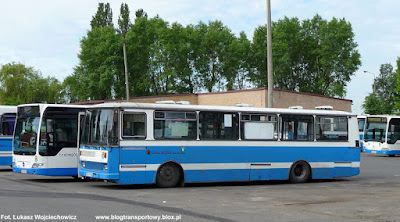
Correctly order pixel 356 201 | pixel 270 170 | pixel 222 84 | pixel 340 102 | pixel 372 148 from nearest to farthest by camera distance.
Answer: pixel 356 201 < pixel 270 170 < pixel 372 148 < pixel 340 102 < pixel 222 84

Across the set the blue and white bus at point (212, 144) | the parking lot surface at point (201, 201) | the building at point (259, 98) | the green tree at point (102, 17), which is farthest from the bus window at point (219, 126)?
the green tree at point (102, 17)

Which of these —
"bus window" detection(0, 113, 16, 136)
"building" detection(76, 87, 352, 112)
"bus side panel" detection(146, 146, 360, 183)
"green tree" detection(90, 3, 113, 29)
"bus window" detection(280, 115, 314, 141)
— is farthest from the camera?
"green tree" detection(90, 3, 113, 29)

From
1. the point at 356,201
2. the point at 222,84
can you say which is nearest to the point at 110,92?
the point at 222,84

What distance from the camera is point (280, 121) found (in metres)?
21.0

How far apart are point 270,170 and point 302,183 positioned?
147cm

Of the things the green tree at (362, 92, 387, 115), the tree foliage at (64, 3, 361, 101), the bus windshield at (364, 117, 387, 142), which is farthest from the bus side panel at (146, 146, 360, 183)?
the tree foliage at (64, 3, 361, 101)

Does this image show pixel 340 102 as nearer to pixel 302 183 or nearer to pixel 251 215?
pixel 302 183

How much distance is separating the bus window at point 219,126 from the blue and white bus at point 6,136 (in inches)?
396

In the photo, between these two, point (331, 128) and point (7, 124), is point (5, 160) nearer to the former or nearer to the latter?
point (7, 124)

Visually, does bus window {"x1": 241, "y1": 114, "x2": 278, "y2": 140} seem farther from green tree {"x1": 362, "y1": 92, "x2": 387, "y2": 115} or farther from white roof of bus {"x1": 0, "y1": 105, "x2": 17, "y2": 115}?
green tree {"x1": 362, "y1": 92, "x2": 387, "y2": 115}

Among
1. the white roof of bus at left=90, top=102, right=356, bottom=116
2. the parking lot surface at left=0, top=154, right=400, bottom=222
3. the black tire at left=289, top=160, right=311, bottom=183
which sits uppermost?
the white roof of bus at left=90, top=102, right=356, bottom=116

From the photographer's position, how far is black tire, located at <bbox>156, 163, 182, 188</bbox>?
18.6 metres

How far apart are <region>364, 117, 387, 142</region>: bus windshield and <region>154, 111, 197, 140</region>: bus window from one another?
2705 cm

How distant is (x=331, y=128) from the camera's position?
22297 mm
